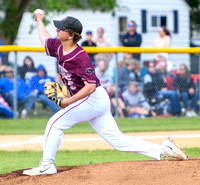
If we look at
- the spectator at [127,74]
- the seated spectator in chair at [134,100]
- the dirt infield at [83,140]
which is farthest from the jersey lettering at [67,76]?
the spectator at [127,74]

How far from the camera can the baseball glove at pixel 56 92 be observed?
17.3 feet

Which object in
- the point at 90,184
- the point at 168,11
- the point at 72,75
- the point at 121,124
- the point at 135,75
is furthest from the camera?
the point at 168,11

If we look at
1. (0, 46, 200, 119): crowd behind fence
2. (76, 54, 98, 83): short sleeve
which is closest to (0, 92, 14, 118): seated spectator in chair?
(0, 46, 200, 119): crowd behind fence

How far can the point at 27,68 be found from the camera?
1202 centimetres

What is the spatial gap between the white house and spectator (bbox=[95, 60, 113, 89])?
1247 centimetres

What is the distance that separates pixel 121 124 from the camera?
38.0ft

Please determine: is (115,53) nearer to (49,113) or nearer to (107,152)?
(49,113)

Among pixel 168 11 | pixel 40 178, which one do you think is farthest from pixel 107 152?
pixel 168 11

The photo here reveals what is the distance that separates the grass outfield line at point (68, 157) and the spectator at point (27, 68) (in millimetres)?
4206

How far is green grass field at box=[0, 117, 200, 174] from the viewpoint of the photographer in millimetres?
7006

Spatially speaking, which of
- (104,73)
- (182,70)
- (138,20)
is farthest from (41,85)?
(138,20)

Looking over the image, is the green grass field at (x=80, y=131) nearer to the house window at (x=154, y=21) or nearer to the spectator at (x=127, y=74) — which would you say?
the spectator at (x=127, y=74)

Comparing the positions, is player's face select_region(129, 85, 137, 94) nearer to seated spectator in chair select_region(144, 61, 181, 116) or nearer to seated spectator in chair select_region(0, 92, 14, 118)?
seated spectator in chair select_region(144, 61, 181, 116)

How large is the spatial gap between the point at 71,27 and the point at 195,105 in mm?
8006
